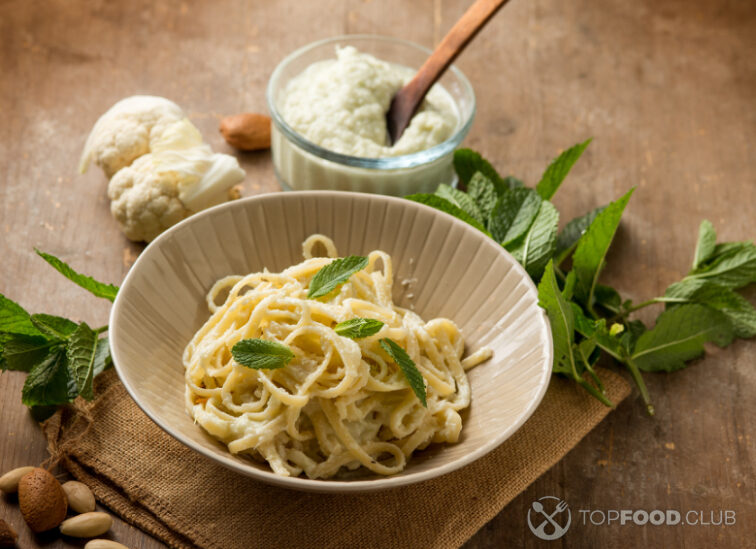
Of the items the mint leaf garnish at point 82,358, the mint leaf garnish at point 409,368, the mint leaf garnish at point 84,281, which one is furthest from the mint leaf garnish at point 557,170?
the mint leaf garnish at point 82,358

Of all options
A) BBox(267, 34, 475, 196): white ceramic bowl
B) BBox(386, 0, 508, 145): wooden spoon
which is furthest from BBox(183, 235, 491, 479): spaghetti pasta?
BBox(386, 0, 508, 145): wooden spoon

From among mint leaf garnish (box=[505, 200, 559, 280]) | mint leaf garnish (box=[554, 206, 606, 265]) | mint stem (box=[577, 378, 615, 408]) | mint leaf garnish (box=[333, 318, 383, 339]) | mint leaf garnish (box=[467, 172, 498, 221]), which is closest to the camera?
mint leaf garnish (box=[333, 318, 383, 339])

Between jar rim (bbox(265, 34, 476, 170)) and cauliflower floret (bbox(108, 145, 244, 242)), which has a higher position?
jar rim (bbox(265, 34, 476, 170))

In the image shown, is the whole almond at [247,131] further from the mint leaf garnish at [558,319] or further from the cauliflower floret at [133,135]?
the mint leaf garnish at [558,319]

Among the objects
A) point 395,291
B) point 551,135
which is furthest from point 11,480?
point 551,135

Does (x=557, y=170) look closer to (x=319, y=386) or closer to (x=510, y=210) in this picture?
(x=510, y=210)

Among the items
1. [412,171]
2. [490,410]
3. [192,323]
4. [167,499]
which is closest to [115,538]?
[167,499]

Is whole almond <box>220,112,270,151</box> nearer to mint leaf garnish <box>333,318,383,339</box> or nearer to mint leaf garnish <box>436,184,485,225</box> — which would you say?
mint leaf garnish <box>436,184,485,225</box>
